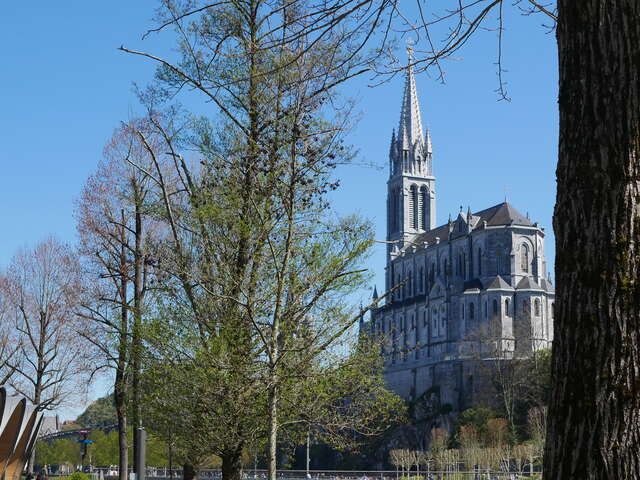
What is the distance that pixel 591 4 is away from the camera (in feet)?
15.8

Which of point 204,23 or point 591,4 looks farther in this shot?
point 204,23

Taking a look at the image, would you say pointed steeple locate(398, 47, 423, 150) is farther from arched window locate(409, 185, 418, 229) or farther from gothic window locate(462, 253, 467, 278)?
gothic window locate(462, 253, 467, 278)

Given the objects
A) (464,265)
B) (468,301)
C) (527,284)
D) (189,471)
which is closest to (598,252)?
(189,471)

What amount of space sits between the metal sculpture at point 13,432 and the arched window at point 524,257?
79.9m

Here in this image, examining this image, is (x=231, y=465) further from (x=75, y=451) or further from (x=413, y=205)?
(x=413, y=205)

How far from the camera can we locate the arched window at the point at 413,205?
13212 cm

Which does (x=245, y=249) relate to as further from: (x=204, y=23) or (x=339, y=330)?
(x=204, y=23)

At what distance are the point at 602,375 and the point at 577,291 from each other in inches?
17.3

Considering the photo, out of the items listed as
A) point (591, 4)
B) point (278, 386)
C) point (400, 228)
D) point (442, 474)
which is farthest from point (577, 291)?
point (400, 228)

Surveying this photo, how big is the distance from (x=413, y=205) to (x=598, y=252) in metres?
129

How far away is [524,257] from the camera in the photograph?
9825 centimetres

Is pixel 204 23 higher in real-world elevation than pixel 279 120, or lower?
higher

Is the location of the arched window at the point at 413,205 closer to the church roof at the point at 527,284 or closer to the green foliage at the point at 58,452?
the church roof at the point at 527,284

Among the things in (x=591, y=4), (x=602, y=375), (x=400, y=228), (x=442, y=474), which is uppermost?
(x=400, y=228)
